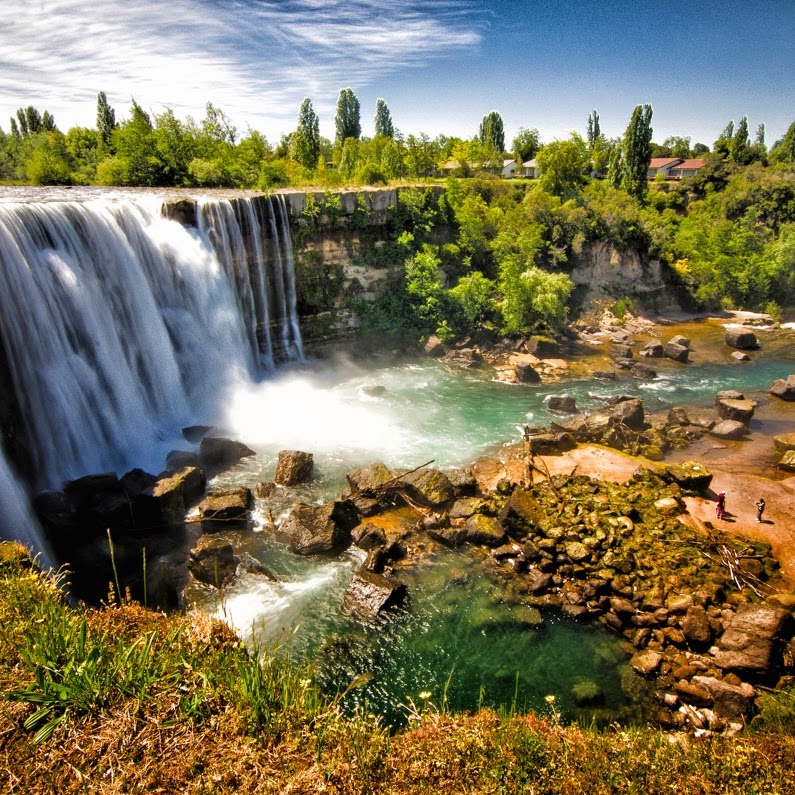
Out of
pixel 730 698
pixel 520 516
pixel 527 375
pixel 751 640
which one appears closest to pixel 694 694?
pixel 730 698

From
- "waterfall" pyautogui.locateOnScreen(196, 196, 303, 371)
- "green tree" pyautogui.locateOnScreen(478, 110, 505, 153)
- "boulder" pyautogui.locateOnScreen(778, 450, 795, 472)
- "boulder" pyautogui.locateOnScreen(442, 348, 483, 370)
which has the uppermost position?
"green tree" pyautogui.locateOnScreen(478, 110, 505, 153)

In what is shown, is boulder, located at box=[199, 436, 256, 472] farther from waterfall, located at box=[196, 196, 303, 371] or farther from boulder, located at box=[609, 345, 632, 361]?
boulder, located at box=[609, 345, 632, 361]

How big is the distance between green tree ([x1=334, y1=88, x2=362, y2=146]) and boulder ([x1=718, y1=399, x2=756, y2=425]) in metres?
62.6

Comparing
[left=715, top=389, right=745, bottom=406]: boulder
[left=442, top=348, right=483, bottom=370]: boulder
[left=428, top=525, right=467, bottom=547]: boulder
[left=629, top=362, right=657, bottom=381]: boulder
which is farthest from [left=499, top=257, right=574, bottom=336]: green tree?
[left=428, top=525, right=467, bottom=547]: boulder

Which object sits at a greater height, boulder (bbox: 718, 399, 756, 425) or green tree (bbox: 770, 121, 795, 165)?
green tree (bbox: 770, 121, 795, 165)

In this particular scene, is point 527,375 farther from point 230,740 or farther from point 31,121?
point 31,121

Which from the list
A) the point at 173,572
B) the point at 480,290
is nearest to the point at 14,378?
the point at 173,572

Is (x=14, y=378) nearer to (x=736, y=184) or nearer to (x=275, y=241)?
(x=275, y=241)

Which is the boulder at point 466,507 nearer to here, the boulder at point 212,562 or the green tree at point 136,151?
the boulder at point 212,562

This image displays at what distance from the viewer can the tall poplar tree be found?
54.0m

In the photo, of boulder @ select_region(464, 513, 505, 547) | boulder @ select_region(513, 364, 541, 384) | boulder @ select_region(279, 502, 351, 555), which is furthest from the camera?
boulder @ select_region(513, 364, 541, 384)

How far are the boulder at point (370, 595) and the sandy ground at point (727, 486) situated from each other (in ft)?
20.9

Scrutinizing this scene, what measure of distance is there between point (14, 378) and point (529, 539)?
17.1 metres

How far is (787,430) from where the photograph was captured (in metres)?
23.5
